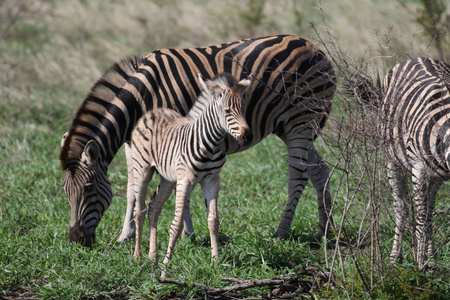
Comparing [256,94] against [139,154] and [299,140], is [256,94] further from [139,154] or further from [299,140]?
[139,154]

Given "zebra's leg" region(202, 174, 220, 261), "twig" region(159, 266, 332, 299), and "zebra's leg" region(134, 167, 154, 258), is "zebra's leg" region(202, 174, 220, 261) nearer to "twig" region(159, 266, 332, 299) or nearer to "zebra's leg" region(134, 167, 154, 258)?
"twig" region(159, 266, 332, 299)

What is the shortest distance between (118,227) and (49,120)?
4994 millimetres

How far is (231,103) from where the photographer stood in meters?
4.96

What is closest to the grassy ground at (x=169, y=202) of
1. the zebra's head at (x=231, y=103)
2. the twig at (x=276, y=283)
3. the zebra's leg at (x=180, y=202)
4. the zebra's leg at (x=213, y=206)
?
the twig at (x=276, y=283)

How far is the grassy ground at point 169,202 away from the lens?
185 inches

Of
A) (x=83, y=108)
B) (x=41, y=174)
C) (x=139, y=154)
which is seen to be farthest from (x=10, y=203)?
(x=139, y=154)

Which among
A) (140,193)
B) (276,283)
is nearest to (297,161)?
(140,193)

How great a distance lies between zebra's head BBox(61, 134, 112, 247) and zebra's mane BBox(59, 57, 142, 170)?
9 cm

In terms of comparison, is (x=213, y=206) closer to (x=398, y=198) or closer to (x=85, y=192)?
→ (x=85, y=192)

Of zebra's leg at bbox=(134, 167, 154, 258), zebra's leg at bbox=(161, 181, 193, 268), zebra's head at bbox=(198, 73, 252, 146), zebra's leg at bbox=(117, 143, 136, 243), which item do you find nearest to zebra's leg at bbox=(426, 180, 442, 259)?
zebra's head at bbox=(198, 73, 252, 146)

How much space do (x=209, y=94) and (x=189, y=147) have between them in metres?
0.54

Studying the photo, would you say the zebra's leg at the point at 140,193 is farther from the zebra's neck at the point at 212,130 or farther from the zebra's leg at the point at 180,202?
the zebra's neck at the point at 212,130

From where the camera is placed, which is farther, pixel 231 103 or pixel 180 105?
pixel 180 105

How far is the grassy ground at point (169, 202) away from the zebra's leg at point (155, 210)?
203mm
